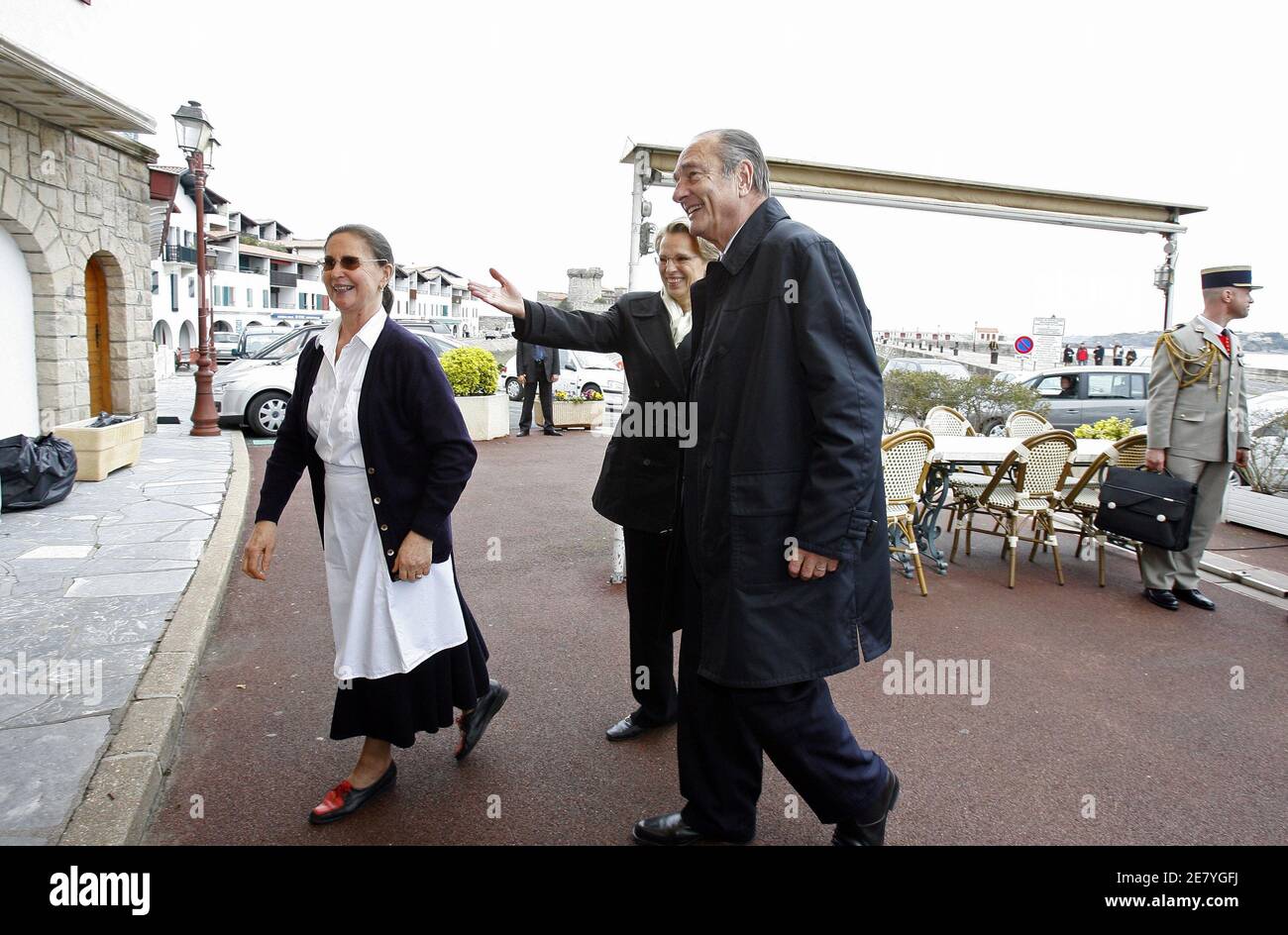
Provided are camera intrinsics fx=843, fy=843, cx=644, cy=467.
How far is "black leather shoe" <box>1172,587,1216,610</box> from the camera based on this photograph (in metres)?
5.79

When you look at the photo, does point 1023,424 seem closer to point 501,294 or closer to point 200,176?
point 501,294

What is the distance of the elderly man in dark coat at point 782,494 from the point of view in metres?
2.30

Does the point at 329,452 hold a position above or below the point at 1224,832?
above

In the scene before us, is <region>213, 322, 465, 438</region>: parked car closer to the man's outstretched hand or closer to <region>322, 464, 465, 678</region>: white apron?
the man's outstretched hand

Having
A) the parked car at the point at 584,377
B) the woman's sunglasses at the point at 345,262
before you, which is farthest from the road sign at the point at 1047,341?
the woman's sunglasses at the point at 345,262

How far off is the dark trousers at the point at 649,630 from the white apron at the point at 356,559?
2.99ft

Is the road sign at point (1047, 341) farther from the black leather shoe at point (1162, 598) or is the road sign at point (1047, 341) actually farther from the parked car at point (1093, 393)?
the black leather shoe at point (1162, 598)

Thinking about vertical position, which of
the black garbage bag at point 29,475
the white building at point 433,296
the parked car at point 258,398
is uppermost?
the white building at point 433,296

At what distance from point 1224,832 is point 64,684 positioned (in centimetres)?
472

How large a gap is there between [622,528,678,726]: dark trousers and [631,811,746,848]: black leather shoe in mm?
836
